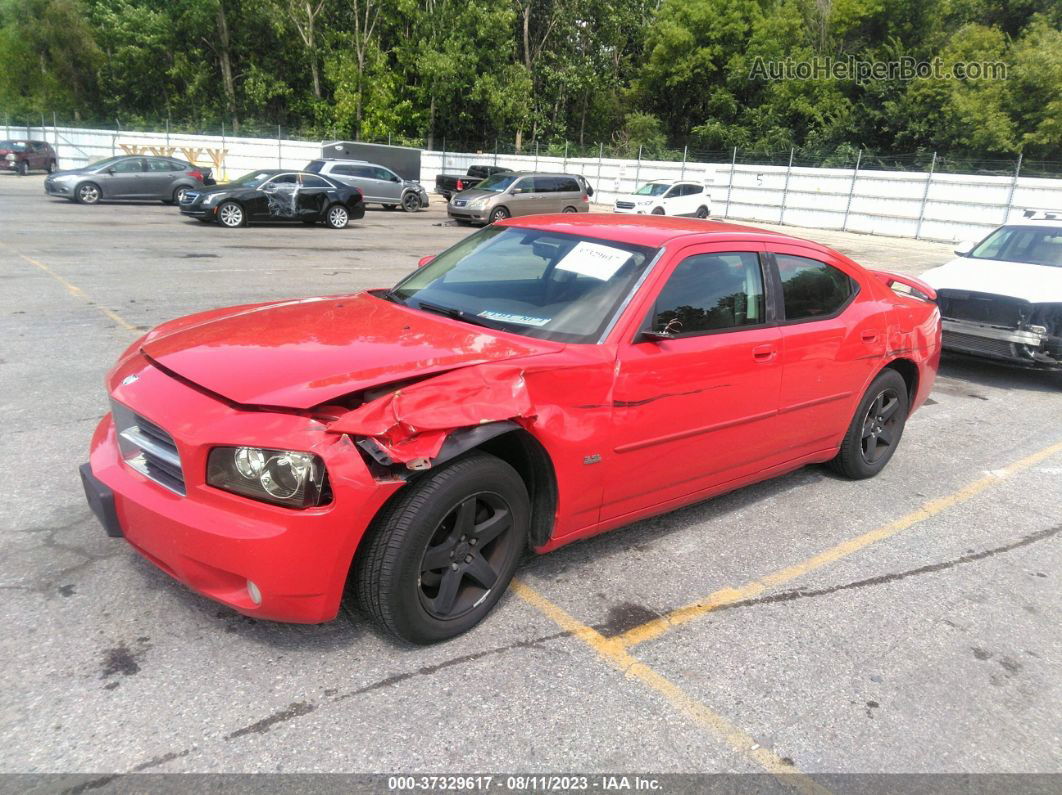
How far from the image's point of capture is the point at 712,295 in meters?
3.87

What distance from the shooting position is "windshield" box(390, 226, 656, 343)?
11.5ft

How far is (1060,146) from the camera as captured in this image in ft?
132

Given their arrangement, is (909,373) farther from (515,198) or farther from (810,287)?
(515,198)

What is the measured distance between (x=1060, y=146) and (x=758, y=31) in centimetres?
1994

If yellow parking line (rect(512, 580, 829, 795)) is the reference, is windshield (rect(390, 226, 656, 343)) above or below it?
above

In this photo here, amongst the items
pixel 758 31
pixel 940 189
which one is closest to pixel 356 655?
pixel 940 189

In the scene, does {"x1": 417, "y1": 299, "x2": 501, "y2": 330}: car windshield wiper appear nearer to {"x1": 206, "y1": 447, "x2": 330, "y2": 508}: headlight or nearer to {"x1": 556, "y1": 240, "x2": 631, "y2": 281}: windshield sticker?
{"x1": 556, "y1": 240, "x2": 631, "y2": 281}: windshield sticker

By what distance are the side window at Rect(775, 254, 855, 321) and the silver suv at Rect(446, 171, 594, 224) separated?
747 inches

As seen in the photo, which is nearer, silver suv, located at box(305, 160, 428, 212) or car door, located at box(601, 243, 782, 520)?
car door, located at box(601, 243, 782, 520)

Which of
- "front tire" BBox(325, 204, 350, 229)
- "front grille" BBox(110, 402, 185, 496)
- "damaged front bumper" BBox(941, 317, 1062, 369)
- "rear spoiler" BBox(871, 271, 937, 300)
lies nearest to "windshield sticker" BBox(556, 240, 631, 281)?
"front grille" BBox(110, 402, 185, 496)

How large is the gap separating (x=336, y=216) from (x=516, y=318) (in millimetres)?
18344

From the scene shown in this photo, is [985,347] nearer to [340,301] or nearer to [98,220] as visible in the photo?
[340,301]

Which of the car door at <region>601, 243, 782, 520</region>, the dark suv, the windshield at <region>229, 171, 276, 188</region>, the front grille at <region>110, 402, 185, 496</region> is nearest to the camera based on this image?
the front grille at <region>110, 402, 185, 496</region>

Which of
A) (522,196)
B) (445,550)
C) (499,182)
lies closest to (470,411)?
(445,550)
